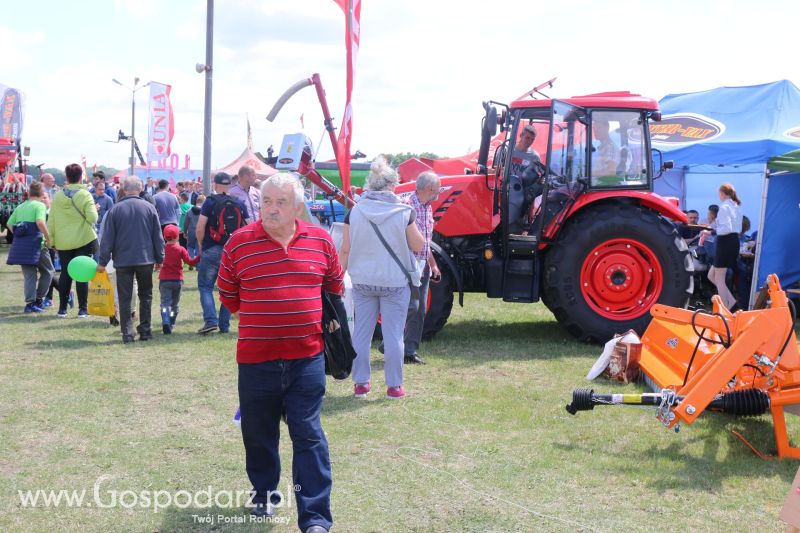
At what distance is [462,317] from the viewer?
31.6ft

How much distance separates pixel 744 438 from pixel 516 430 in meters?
1.37

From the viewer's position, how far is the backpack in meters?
8.09

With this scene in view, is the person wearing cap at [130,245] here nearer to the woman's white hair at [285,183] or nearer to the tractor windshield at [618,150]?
the tractor windshield at [618,150]

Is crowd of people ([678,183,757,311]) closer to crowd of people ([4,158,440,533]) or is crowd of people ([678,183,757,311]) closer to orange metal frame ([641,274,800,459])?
crowd of people ([4,158,440,533])

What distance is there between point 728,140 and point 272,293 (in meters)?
11.8

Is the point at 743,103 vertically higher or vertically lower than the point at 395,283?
higher

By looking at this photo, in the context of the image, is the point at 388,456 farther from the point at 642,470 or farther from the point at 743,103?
the point at 743,103

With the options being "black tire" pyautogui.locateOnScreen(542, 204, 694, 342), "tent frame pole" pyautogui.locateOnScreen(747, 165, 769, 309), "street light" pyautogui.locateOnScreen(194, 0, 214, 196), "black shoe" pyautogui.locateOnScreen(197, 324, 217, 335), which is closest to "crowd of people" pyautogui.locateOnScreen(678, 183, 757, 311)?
"tent frame pole" pyautogui.locateOnScreen(747, 165, 769, 309)

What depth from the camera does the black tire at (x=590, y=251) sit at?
302 inches

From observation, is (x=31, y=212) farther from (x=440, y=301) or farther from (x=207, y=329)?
(x=440, y=301)

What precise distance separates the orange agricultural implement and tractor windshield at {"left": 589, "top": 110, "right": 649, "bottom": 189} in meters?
2.96

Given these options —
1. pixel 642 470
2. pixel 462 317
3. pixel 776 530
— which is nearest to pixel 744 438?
pixel 642 470

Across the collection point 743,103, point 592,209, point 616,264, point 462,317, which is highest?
point 743,103

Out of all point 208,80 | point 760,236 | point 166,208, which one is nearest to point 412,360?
point 760,236
